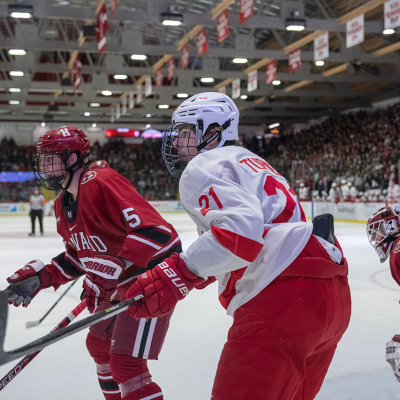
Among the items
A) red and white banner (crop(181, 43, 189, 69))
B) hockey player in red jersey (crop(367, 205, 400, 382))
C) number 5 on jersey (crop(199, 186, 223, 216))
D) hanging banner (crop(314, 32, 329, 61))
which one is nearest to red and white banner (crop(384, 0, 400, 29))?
hanging banner (crop(314, 32, 329, 61))

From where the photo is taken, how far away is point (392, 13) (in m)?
8.82

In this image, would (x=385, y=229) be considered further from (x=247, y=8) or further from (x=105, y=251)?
(x=247, y=8)

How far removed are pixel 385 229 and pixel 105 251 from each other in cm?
107

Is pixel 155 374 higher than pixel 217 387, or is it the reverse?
pixel 217 387

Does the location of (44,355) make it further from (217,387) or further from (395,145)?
(395,145)

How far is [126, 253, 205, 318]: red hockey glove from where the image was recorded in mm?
1281

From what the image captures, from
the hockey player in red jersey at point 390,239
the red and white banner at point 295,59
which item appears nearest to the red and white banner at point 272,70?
the red and white banner at point 295,59

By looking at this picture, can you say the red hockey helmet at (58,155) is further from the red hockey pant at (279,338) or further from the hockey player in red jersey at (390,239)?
the hockey player in red jersey at (390,239)

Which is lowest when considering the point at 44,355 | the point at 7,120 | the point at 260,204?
the point at 44,355

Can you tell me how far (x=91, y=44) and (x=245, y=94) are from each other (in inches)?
336

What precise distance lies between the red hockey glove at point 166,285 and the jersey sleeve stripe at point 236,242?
0.12m

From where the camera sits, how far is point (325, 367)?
4.68ft

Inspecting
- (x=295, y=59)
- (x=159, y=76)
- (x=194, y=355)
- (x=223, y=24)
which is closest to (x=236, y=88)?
(x=159, y=76)

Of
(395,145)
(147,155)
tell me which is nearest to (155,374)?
(395,145)
